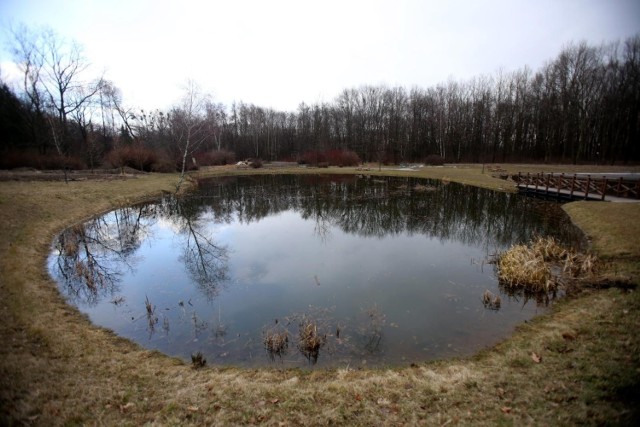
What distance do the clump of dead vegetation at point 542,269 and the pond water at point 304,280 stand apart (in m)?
0.55

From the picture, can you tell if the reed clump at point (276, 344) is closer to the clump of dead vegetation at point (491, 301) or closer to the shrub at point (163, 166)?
the clump of dead vegetation at point (491, 301)

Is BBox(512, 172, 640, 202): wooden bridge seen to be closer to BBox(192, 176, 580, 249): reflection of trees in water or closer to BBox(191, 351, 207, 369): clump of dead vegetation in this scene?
BBox(192, 176, 580, 249): reflection of trees in water

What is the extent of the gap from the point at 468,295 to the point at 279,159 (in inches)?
2832

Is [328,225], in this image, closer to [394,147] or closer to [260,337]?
[260,337]

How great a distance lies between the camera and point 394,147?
228 feet

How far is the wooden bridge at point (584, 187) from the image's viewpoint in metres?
20.3

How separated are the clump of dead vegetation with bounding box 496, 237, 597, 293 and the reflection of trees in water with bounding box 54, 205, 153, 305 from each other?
1313cm

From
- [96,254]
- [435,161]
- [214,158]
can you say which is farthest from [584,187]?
[214,158]

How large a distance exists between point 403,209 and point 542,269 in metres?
12.8

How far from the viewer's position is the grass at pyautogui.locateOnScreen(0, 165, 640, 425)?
4.40 metres

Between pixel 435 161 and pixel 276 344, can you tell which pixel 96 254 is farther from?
pixel 435 161

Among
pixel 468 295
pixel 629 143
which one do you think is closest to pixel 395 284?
Result: pixel 468 295

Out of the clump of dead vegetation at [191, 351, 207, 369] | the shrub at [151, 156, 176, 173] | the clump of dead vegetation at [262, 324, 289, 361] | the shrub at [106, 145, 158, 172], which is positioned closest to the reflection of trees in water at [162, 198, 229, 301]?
the clump of dead vegetation at [191, 351, 207, 369]

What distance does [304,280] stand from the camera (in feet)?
35.7
